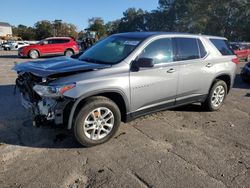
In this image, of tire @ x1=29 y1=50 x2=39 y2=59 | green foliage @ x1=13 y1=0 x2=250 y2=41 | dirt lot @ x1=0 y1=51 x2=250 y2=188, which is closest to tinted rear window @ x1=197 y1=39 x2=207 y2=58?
dirt lot @ x1=0 y1=51 x2=250 y2=188

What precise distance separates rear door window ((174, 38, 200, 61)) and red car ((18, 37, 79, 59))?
15.6 meters

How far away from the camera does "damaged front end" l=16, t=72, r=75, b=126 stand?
3797 mm

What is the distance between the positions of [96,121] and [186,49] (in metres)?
2.44

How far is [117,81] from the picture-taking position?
4.25 metres

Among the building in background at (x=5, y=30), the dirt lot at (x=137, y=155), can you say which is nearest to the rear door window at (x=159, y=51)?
the dirt lot at (x=137, y=155)

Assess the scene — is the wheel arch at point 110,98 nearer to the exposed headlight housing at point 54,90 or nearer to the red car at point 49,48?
the exposed headlight housing at point 54,90

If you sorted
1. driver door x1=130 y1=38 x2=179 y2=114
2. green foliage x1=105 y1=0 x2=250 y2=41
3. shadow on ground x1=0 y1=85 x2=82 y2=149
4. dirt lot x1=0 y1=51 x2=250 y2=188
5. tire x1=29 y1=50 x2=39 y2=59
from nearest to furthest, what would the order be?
1. dirt lot x1=0 y1=51 x2=250 y2=188
2. shadow on ground x1=0 y1=85 x2=82 y2=149
3. driver door x1=130 y1=38 x2=179 y2=114
4. tire x1=29 y1=50 x2=39 y2=59
5. green foliage x1=105 y1=0 x2=250 y2=41

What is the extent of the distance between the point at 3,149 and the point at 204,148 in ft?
10.3

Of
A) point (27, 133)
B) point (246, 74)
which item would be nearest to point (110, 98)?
point (27, 133)

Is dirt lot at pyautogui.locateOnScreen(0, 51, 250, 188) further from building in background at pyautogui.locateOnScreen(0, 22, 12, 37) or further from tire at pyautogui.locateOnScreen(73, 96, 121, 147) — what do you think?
building in background at pyautogui.locateOnScreen(0, 22, 12, 37)

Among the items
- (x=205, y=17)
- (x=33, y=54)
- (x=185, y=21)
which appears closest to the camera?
(x=33, y=54)

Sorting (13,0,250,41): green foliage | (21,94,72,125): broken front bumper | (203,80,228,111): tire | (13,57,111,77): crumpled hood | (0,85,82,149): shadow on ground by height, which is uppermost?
(13,0,250,41): green foliage

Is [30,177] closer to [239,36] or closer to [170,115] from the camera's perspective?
[170,115]

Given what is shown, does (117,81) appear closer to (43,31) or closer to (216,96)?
(216,96)
